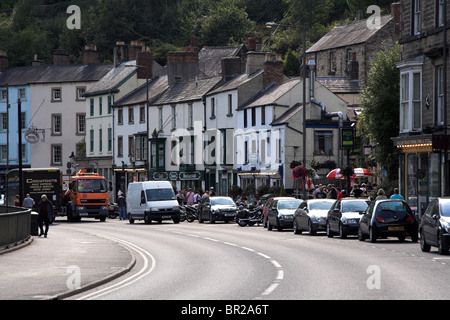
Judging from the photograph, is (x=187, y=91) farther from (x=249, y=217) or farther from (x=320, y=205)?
(x=320, y=205)

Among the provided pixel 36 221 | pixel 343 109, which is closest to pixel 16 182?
pixel 36 221

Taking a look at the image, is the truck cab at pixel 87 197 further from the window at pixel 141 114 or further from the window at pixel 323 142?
the window at pixel 141 114

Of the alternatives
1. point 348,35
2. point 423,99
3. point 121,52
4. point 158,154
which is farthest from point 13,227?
point 121,52

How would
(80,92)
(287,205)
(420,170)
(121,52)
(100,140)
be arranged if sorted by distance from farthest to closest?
(80,92)
(121,52)
(100,140)
(287,205)
(420,170)

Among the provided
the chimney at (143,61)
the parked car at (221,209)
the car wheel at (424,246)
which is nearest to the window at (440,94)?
the car wheel at (424,246)

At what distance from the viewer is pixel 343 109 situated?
217 feet

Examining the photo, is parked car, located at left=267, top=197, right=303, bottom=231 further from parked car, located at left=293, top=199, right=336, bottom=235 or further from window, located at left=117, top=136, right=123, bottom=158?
window, located at left=117, top=136, right=123, bottom=158

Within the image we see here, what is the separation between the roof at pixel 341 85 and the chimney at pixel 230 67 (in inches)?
264

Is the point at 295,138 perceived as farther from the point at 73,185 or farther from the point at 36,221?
the point at 36,221

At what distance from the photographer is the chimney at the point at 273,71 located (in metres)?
68.8

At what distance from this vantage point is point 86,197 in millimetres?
55375

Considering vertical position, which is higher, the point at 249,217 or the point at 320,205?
the point at 320,205

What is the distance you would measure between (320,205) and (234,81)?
118 ft
